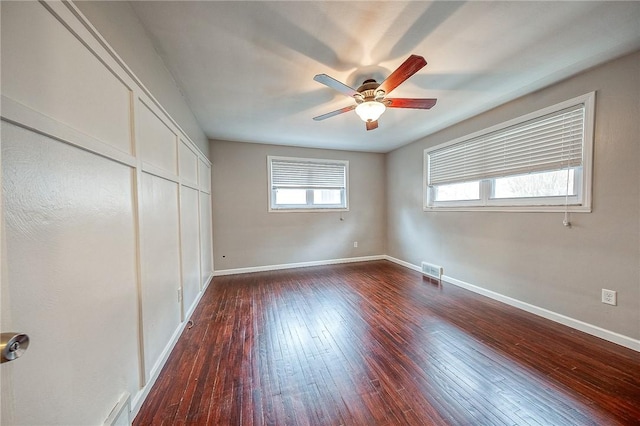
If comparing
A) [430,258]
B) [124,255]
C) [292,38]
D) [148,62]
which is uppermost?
[292,38]

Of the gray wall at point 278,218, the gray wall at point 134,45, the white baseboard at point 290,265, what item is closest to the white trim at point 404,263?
the white baseboard at point 290,265

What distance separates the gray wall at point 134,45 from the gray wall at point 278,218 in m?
1.87

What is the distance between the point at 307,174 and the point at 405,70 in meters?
3.01

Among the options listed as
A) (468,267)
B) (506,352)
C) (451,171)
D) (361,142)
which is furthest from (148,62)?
(468,267)

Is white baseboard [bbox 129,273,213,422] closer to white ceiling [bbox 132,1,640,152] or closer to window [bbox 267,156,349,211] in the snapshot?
white ceiling [bbox 132,1,640,152]

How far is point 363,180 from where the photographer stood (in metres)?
4.86

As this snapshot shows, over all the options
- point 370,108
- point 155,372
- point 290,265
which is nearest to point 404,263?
point 290,265

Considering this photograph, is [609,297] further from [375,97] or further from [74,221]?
[74,221]

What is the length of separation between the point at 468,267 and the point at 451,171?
145cm

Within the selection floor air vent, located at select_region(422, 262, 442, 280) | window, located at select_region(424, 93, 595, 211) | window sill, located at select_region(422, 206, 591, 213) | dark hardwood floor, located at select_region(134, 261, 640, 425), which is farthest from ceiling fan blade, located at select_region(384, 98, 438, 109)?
floor air vent, located at select_region(422, 262, 442, 280)

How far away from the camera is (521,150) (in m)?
2.53

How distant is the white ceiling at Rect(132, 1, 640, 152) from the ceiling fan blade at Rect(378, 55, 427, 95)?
0.20m

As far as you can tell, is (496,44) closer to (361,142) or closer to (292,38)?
(292,38)

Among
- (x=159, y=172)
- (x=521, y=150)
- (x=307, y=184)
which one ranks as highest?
(x=521, y=150)
